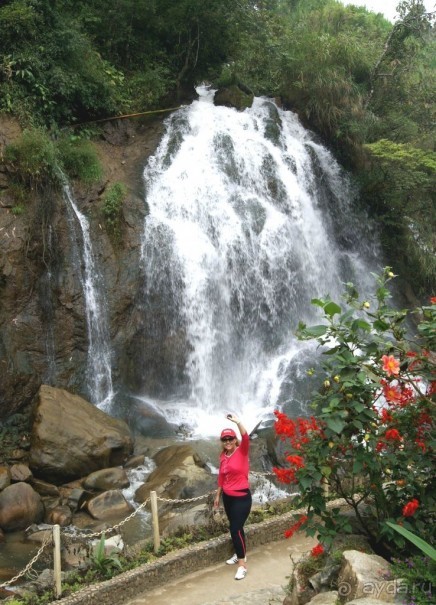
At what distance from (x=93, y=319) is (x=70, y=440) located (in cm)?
296

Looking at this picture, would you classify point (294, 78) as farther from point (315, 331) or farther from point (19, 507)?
point (315, 331)

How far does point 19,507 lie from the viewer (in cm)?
783

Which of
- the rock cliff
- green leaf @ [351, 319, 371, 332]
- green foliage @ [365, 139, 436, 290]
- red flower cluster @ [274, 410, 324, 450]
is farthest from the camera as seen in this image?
green foliage @ [365, 139, 436, 290]

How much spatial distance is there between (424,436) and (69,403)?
707 cm

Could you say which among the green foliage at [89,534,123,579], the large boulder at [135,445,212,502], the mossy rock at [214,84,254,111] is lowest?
the green foliage at [89,534,123,579]

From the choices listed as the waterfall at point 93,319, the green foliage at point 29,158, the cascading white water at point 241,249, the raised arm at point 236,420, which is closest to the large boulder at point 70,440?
the waterfall at point 93,319

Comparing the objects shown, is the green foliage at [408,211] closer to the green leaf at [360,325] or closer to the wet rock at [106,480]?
the wet rock at [106,480]

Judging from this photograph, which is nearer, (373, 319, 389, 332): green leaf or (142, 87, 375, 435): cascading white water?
(373, 319, 389, 332): green leaf

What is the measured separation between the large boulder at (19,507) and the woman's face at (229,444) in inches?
163

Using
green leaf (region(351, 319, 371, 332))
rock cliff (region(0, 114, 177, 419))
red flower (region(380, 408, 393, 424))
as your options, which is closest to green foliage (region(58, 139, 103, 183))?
rock cliff (region(0, 114, 177, 419))

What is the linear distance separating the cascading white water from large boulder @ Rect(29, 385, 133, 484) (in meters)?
1.90

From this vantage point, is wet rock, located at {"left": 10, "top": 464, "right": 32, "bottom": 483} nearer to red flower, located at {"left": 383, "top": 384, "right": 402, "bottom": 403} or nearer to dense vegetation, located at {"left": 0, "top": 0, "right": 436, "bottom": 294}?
red flower, located at {"left": 383, "top": 384, "right": 402, "bottom": 403}

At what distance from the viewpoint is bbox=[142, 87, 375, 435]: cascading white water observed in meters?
12.2

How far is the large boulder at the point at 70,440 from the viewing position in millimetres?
8820
